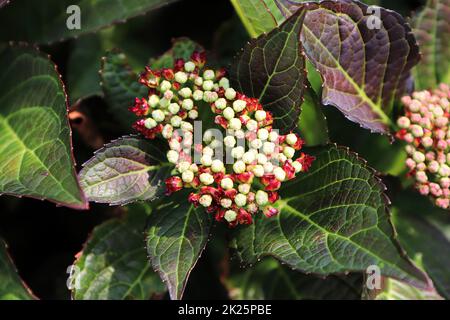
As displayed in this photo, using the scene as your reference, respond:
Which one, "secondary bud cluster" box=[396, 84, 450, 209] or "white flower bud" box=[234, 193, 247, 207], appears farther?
"secondary bud cluster" box=[396, 84, 450, 209]

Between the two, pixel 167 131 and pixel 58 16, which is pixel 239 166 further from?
pixel 58 16

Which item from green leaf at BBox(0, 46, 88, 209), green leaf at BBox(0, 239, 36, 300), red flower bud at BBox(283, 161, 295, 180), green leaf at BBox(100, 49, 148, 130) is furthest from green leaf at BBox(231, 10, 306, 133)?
green leaf at BBox(0, 239, 36, 300)

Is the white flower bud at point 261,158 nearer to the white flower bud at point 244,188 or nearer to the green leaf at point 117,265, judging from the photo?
the white flower bud at point 244,188

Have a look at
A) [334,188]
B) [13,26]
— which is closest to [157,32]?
[13,26]

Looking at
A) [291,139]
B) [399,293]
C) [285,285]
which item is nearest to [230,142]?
[291,139]

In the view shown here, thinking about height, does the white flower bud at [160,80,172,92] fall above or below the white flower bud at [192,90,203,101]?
above

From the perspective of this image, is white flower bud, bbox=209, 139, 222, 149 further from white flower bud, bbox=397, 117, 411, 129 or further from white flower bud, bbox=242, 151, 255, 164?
white flower bud, bbox=397, 117, 411, 129
